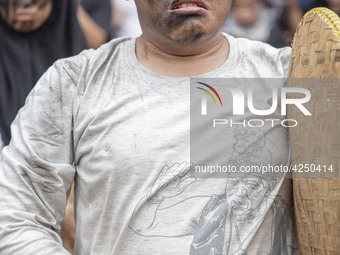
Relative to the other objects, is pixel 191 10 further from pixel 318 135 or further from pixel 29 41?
pixel 29 41

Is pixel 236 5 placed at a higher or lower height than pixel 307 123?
higher

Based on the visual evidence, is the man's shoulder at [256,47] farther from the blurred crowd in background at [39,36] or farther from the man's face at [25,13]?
the man's face at [25,13]

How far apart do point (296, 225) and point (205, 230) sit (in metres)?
0.27

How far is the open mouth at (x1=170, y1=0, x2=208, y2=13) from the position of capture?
6.65ft

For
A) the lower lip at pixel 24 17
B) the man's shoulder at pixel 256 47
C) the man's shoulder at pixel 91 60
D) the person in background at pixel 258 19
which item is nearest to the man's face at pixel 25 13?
the lower lip at pixel 24 17

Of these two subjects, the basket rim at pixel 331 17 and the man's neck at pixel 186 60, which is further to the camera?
the man's neck at pixel 186 60

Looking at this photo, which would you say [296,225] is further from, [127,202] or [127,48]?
[127,48]

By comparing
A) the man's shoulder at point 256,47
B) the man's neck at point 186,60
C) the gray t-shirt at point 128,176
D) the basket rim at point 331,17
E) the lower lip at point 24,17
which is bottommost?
the gray t-shirt at point 128,176

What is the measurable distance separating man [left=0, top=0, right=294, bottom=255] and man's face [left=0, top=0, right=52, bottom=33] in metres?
1.27

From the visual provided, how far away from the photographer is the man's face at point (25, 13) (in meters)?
3.30

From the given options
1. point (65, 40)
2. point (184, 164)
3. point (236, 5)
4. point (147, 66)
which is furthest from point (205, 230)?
point (236, 5)

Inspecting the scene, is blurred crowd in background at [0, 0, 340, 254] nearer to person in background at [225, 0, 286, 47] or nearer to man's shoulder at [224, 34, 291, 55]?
person in background at [225, 0, 286, 47]

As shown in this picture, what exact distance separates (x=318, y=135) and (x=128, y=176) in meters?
0.54

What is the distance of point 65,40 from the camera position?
11.5 ft
